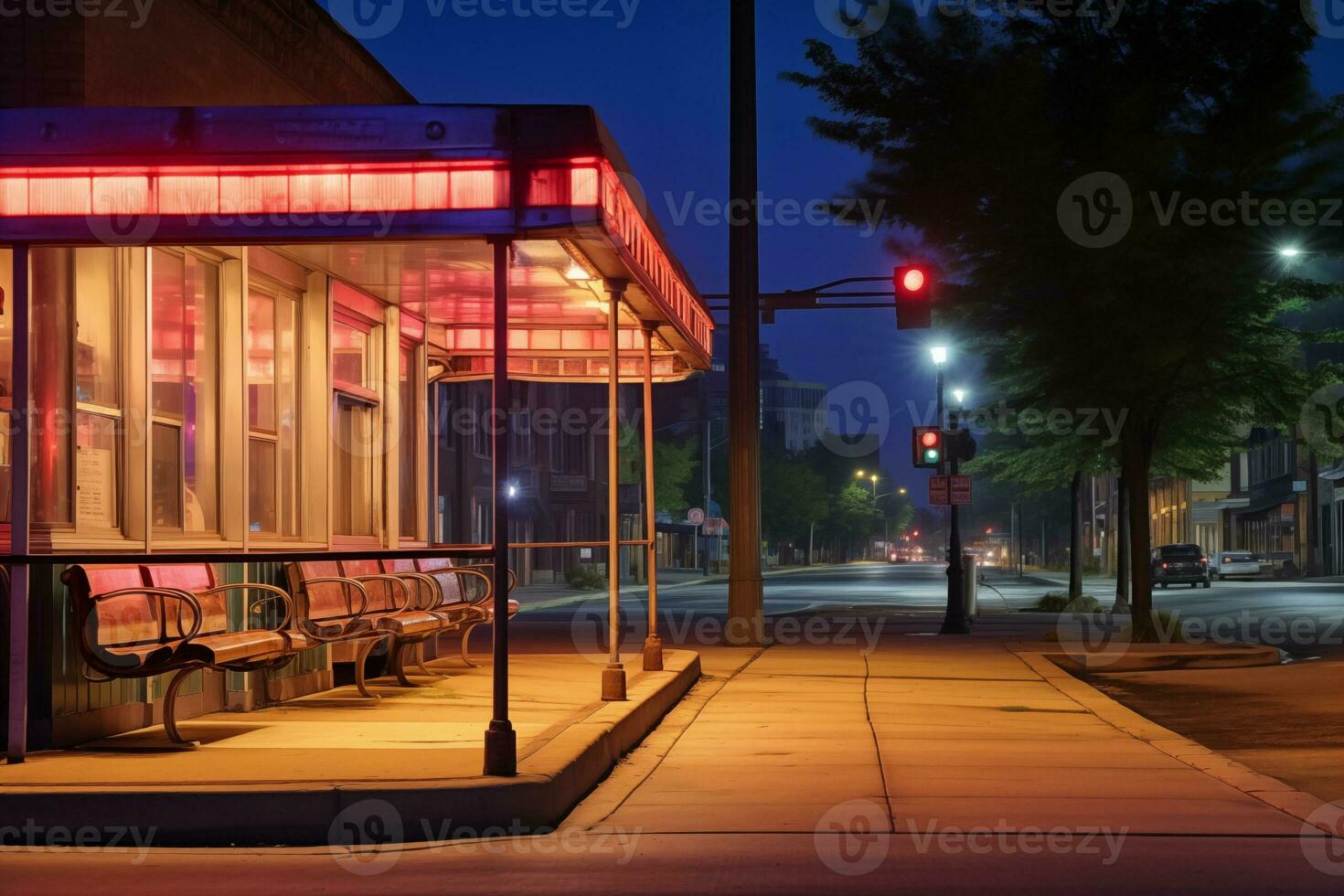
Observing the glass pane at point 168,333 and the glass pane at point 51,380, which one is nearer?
the glass pane at point 51,380

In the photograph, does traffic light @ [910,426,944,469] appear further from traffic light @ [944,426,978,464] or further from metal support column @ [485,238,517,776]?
metal support column @ [485,238,517,776]

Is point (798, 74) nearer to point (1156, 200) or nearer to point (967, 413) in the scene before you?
point (1156, 200)

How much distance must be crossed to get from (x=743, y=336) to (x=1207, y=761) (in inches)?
480

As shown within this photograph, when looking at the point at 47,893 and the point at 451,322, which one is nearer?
the point at 47,893

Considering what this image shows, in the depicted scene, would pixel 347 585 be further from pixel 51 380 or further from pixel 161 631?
pixel 51 380

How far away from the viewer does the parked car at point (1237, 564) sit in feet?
209

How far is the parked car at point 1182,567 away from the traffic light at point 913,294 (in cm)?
3420

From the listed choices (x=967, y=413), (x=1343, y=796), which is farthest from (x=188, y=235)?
(x=967, y=413)

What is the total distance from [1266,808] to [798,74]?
14.8 metres

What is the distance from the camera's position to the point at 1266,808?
8883 mm

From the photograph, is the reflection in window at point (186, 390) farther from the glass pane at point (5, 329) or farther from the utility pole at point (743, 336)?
the utility pole at point (743, 336)

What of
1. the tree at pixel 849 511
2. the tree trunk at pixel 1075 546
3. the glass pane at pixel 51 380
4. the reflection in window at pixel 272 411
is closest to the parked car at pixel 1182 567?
the tree trunk at pixel 1075 546

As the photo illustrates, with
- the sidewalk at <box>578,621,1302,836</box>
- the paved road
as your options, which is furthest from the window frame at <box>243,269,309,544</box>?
the paved road

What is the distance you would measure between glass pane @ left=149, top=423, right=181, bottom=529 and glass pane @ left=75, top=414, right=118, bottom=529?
23.8 inches
